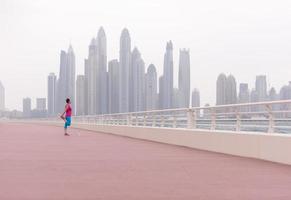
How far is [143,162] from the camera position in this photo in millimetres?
13227

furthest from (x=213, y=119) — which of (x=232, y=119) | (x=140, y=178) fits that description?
(x=140, y=178)

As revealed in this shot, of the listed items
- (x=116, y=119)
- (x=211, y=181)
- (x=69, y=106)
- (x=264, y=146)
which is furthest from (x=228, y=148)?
(x=116, y=119)

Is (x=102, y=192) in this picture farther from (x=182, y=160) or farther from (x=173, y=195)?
(x=182, y=160)

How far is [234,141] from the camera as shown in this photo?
1595 centimetres

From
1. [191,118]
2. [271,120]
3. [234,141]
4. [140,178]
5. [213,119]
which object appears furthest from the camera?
[191,118]

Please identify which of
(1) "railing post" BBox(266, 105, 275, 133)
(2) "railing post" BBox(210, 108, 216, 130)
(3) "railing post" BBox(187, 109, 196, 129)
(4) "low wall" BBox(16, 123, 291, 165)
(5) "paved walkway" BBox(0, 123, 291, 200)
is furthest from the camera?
(3) "railing post" BBox(187, 109, 196, 129)

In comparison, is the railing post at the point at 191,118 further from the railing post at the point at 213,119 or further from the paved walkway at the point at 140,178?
the paved walkway at the point at 140,178

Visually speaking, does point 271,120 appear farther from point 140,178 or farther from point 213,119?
point 140,178

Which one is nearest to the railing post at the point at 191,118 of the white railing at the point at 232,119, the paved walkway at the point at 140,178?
the white railing at the point at 232,119

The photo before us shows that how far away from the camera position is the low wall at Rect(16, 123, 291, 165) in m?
13.0

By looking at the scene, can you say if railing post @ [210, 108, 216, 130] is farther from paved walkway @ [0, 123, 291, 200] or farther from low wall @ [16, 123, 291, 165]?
paved walkway @ [0, 123, 291, 200]

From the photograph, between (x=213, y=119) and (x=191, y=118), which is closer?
(x=213, y=119)

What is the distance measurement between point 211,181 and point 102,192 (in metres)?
2.16

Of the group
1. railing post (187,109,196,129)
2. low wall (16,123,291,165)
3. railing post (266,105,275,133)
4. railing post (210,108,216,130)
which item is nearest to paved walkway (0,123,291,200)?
low wall (16,123,291,165)
